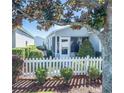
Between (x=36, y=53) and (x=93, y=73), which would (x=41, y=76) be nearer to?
(x=36, y=53)

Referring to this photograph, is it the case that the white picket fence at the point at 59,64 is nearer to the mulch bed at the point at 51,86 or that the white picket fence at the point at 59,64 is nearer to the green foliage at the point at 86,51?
the green foliage at the point at 86,51

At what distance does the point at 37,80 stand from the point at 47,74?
21 cm

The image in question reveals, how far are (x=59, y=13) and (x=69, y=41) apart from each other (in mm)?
2632

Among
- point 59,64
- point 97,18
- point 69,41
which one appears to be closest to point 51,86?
point 59,64

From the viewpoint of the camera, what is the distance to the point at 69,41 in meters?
4.87

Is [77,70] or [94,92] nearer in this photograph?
[94,92]

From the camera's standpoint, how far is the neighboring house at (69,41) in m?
3.82

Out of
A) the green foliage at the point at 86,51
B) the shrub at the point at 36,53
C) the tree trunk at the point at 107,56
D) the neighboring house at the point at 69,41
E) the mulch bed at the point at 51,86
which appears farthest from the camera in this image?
the neighboring house at the point at 69,41

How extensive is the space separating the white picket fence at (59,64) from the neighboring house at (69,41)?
0.13m

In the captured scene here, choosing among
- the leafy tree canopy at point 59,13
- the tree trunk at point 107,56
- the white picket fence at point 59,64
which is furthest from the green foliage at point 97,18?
the white picket fence at point 59,64

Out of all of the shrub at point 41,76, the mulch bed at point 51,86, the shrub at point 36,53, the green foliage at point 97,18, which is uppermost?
the green foliage at point 97,18

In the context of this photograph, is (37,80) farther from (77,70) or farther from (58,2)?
(58,2)
